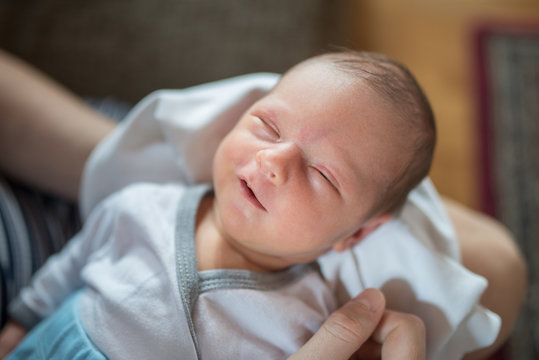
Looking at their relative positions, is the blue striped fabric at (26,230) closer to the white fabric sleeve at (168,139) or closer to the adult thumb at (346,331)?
the white fabric sleeve at (168,139)

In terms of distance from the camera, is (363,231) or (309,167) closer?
(309,167)

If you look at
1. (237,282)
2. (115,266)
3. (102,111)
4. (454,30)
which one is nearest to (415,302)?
(237,282)

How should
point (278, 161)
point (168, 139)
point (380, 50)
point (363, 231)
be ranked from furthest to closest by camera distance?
point (380, 50) < point (168, 139) < point (363, 231) < point (278, 161)

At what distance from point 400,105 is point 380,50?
1.55m

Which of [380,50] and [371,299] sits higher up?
[380,50]

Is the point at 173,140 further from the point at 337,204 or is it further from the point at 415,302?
the point at 415,302

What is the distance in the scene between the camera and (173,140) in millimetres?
954

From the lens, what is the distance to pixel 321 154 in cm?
70

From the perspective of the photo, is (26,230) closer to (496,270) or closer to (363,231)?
(363,231)

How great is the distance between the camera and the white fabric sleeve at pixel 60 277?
854 millimetres

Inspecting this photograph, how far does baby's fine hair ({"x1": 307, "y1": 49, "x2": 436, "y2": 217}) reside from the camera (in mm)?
729

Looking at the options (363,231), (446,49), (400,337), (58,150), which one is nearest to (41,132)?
(58,150)

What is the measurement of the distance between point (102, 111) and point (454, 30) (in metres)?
1.85

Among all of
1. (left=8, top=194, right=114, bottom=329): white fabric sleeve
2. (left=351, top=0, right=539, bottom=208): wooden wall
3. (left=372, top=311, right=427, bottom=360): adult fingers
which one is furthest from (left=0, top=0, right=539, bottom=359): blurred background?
(left=372, top=311, right=427, bottom=360): adult fingers
